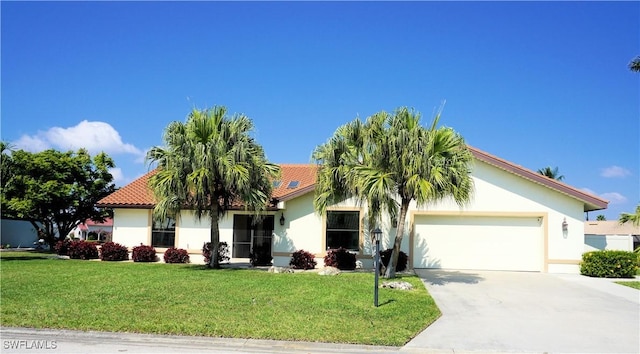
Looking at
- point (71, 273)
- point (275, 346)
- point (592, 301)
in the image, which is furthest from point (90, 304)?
point (592, 301)

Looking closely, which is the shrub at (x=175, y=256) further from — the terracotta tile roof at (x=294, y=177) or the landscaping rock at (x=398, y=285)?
the landscaping rock at (x=398, y=285)

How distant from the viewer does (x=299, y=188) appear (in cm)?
1966

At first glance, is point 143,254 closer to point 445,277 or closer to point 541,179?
point 445,277

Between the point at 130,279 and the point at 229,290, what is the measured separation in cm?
365

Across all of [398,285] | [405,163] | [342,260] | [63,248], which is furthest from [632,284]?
[63,248]

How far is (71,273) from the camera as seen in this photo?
49.7 ft

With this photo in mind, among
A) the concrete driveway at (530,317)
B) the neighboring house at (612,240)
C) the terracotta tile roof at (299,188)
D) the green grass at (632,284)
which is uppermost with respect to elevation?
the terracotta tile roof at (299,188)

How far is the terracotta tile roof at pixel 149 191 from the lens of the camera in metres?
19.6

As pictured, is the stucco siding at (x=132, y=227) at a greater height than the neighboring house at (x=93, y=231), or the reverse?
the stucco siding at (x=132, y=227)

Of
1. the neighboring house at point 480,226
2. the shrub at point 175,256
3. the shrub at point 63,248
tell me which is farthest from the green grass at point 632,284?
the shrub at point 63,248

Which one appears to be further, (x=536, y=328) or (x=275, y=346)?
(x=536, y=328)

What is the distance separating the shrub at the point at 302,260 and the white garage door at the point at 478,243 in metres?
4.19

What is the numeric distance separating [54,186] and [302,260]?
1344 centimetres

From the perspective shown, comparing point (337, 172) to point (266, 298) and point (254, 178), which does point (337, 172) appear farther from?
point (266, 298)
